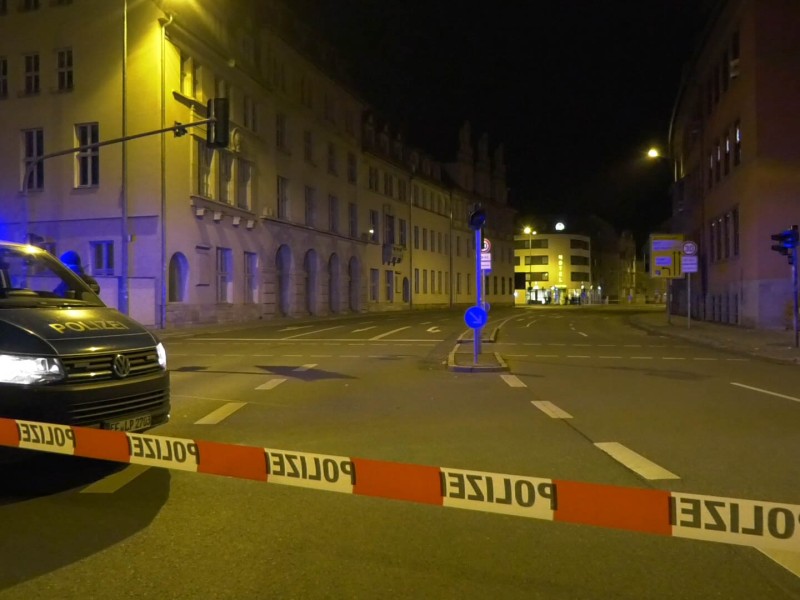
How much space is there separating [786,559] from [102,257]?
32.8 metres

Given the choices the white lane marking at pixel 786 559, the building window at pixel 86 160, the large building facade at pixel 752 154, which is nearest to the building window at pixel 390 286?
the large building facade at pixel 752 154

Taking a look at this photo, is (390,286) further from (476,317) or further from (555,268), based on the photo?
(555,268)

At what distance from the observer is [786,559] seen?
466cm

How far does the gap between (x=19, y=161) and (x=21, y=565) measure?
3410 cm

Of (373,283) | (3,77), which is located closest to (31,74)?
(3,77)

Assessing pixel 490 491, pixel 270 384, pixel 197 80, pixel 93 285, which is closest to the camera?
pixel 490 491

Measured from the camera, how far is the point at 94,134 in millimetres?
33281

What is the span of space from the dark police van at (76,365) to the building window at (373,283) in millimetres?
51448

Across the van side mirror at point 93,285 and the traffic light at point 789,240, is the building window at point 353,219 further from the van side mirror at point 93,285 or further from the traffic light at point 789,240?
the van side mirror at point 93,285

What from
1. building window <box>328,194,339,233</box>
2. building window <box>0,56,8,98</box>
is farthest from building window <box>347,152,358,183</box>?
building window <box>0,56,8,98</box>

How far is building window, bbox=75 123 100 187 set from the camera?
33.3 m

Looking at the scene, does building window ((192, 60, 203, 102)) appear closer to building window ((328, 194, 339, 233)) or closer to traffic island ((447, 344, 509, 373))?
building window ((328, 194, 339, 233))

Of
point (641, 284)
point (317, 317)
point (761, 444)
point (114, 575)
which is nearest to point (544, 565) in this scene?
point (114, 575)

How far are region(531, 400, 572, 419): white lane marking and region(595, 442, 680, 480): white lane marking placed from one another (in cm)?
183
